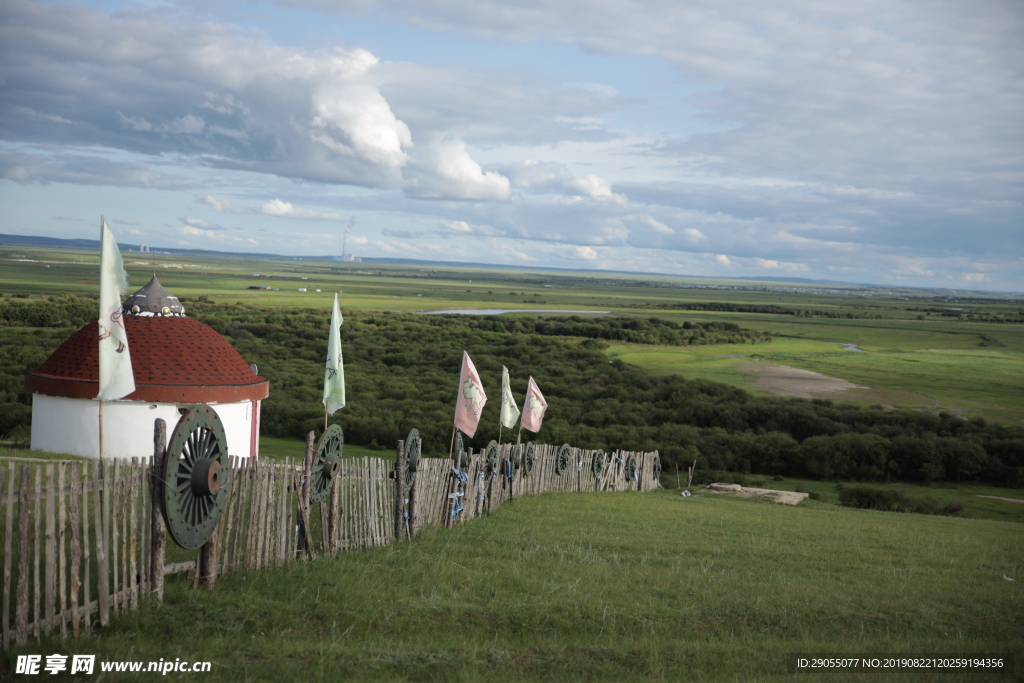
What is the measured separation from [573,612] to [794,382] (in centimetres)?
6271

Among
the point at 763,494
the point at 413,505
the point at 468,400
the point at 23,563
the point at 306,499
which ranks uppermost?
the point at 468,400

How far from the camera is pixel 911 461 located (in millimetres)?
41062

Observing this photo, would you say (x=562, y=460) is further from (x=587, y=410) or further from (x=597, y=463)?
(x=587, y=410)

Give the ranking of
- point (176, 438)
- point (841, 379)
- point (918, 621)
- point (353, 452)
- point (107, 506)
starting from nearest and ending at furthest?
point (107, 506) < point (176, 438) < point (918, 621) < point (353, 452) < point (841, 379)

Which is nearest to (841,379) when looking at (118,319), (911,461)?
(911,461)

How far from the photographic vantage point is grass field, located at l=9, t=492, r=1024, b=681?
22.6ft

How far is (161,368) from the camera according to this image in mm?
16438

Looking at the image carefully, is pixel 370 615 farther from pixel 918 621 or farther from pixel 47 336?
pixel 47 336

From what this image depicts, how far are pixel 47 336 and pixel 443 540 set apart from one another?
54.1 metres

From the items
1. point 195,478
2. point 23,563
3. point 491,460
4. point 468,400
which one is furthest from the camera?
point 491,460

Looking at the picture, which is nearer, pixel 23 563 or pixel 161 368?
pixel 23 563

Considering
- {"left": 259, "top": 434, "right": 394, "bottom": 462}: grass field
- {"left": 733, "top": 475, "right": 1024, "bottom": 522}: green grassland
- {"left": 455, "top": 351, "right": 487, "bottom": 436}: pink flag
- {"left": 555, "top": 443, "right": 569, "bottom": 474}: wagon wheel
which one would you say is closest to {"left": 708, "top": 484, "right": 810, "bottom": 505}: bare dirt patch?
{"left": 733, "top": 475, "right": 1024, "bottom": 522}: green grassland

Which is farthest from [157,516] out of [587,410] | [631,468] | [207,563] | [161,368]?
[587,410]

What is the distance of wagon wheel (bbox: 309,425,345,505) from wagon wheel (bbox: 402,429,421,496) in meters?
1.65
